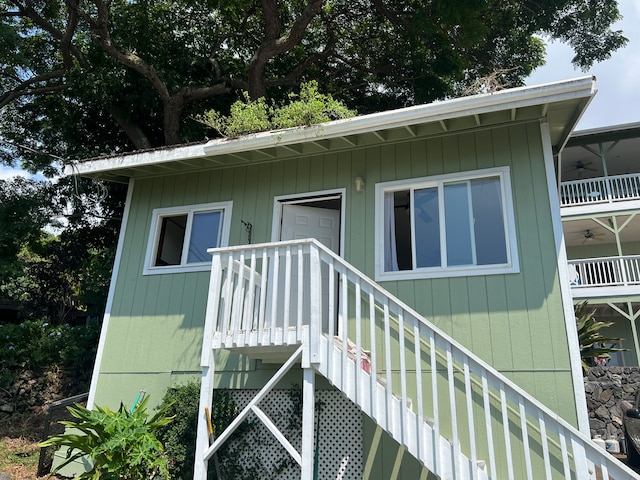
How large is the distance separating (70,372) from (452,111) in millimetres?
8754

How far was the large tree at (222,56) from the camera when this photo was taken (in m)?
10.5

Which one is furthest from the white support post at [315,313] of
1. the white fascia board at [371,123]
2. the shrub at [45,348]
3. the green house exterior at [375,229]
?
the shrub at [45,348]

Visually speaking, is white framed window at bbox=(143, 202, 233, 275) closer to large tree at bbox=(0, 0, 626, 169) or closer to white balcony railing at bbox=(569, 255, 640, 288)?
large tree at bbox=(0, 0, 626, 169)

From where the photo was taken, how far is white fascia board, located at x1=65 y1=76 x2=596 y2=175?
Answer: 486 cm

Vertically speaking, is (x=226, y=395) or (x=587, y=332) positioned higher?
(x=587, y=332)

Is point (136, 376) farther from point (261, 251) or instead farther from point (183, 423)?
point (261, 251)

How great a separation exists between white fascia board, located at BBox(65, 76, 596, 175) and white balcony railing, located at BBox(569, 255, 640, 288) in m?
10.2

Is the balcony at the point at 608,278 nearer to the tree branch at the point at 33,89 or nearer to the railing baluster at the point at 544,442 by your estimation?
the railing baluster at the point at 544,442

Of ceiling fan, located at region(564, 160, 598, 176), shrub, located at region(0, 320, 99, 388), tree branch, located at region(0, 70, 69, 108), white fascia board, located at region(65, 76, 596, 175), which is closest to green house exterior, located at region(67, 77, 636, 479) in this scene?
white fascia board, located at region(65, 76, 596, 175)

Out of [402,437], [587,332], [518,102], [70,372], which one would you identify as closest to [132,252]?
[70,372]

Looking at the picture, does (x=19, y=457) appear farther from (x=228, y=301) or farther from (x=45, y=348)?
(x=228, y=301)

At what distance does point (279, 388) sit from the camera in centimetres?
575

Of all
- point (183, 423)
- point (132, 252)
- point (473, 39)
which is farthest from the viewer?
point (473, 39)

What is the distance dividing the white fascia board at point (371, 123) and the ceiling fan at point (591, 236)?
13286mm
